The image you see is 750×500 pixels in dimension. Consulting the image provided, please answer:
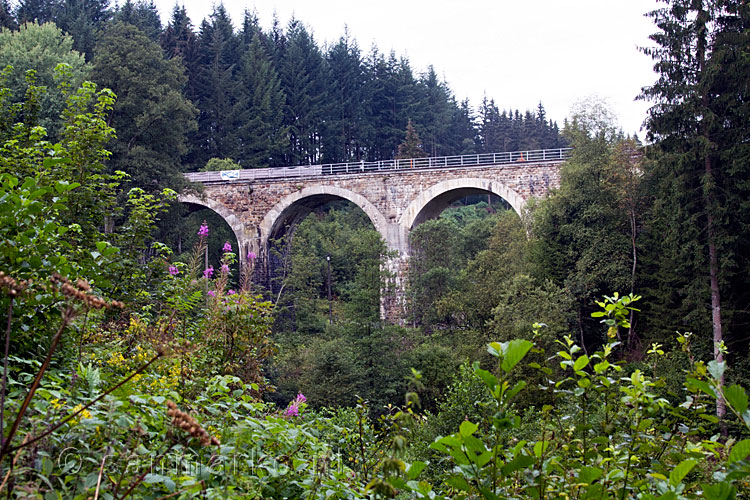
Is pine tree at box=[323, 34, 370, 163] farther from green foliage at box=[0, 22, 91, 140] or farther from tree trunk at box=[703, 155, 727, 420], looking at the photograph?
tree trunk at box=[703, 155, 727, 420]

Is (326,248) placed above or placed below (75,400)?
above

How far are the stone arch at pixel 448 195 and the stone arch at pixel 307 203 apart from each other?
127 centimetres

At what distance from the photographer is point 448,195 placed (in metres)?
28.7

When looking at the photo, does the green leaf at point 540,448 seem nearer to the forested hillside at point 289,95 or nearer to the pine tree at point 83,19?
the forested hillside at point 289,95

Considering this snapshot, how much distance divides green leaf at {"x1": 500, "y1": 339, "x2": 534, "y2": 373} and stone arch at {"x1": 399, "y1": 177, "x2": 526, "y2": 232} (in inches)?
1005

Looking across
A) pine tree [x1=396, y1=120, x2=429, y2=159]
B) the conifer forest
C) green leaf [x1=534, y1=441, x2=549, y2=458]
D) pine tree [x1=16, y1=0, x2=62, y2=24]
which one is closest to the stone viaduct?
the conifer forest

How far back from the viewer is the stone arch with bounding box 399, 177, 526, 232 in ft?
87.7

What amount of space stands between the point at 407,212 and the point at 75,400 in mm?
26392

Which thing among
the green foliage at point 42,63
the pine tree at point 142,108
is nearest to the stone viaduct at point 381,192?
the pine tree at point 142,108

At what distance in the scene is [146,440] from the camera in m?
2.23

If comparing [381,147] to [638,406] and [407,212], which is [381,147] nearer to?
[407,212]

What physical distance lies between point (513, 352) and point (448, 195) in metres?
27.5

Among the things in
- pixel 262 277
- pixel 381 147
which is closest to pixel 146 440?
pixel 262 277

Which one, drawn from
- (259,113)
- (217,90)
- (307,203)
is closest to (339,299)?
(307,203)
